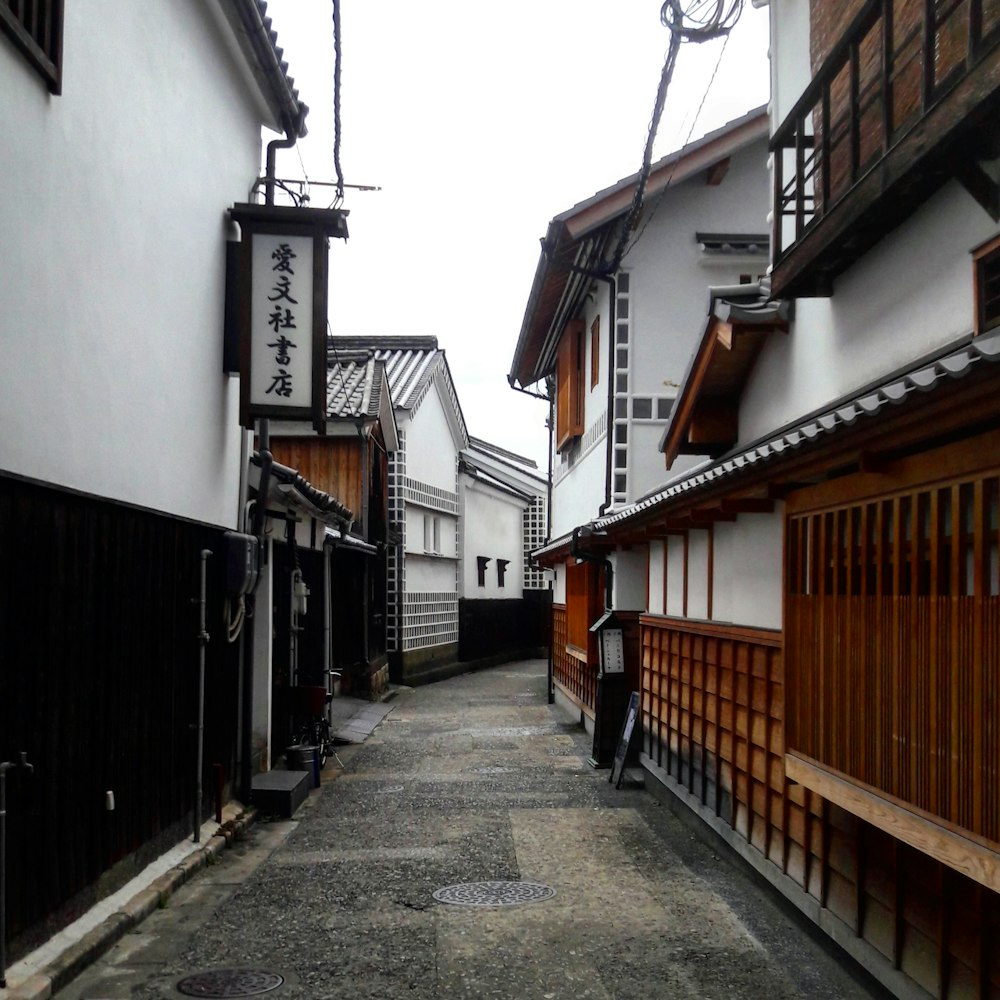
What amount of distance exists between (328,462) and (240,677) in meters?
14.1

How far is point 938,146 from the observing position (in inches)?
249

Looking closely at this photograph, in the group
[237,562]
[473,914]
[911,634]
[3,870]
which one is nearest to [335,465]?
[237,562]

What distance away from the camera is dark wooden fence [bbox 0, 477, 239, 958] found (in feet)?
22.0

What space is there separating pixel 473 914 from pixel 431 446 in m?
27.3

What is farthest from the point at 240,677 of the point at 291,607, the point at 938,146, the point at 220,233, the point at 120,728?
the point at 938,146

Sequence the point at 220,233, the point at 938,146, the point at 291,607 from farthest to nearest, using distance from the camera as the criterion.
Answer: the point at 291,607 → the point at 220,233 → the point at 938,146

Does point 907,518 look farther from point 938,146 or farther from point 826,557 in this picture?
point 938,146

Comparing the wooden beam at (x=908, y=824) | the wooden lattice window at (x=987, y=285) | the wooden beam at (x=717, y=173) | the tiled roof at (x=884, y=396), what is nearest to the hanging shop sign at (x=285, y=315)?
the tiled roof at (x=884, y=396)

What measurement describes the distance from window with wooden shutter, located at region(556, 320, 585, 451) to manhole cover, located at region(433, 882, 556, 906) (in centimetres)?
1354

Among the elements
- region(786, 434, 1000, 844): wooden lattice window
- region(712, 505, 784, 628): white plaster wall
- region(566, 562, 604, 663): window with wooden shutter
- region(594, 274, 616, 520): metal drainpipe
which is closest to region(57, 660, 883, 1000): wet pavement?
region(786, 434, 1000, 844): wooden lattice window

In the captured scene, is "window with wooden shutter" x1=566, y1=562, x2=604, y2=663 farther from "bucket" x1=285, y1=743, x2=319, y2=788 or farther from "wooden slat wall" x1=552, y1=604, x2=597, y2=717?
"bucket" x1=285, y1=743, x2=319, y2=788

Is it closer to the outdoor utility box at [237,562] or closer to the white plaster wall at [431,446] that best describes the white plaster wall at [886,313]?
the outdoor utility box at [237,562]

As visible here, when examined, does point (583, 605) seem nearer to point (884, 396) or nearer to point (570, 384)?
point (570, 384)

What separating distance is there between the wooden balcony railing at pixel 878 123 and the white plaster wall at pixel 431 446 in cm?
2333
